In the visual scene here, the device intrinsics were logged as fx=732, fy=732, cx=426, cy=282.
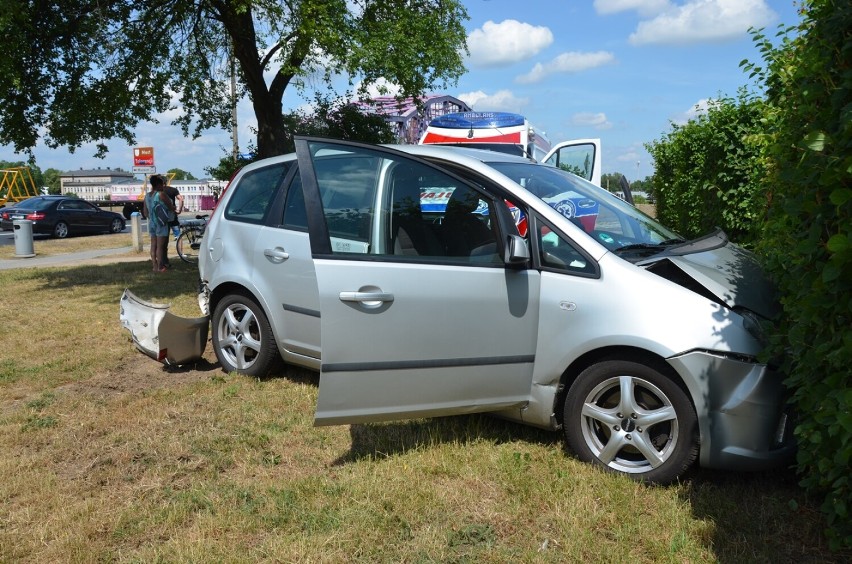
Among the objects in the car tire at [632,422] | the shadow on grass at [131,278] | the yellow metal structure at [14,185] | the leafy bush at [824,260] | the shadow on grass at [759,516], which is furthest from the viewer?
the yellow metal structure at [14,185]

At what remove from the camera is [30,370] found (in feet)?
21.1

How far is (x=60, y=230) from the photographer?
27328 millimetres

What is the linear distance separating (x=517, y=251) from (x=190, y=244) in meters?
13.2

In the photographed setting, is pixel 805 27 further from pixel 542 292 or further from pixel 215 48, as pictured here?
pixel 215 48

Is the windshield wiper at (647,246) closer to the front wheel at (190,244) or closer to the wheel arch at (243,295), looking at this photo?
the wheel arch at (243,295)

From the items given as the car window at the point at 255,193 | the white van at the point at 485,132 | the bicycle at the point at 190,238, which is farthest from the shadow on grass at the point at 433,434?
the bicycle at the point at 190,238

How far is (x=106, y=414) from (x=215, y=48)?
11474 mm

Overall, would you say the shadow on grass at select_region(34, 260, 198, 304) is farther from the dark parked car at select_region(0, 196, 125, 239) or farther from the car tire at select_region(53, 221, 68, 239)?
the car tire at select_region(53, 221, 68, 239)

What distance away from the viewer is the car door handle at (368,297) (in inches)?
157

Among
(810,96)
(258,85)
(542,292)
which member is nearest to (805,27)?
(810,96)

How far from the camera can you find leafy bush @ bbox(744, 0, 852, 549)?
2535mm

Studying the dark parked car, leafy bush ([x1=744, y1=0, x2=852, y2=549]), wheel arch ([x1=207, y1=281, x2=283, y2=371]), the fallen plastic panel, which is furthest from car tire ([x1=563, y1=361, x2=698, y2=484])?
the dark parked car

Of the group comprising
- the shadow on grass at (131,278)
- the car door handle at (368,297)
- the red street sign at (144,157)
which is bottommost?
the shadow on grass at (131,278)

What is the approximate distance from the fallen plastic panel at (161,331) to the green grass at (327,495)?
58 centimetres
